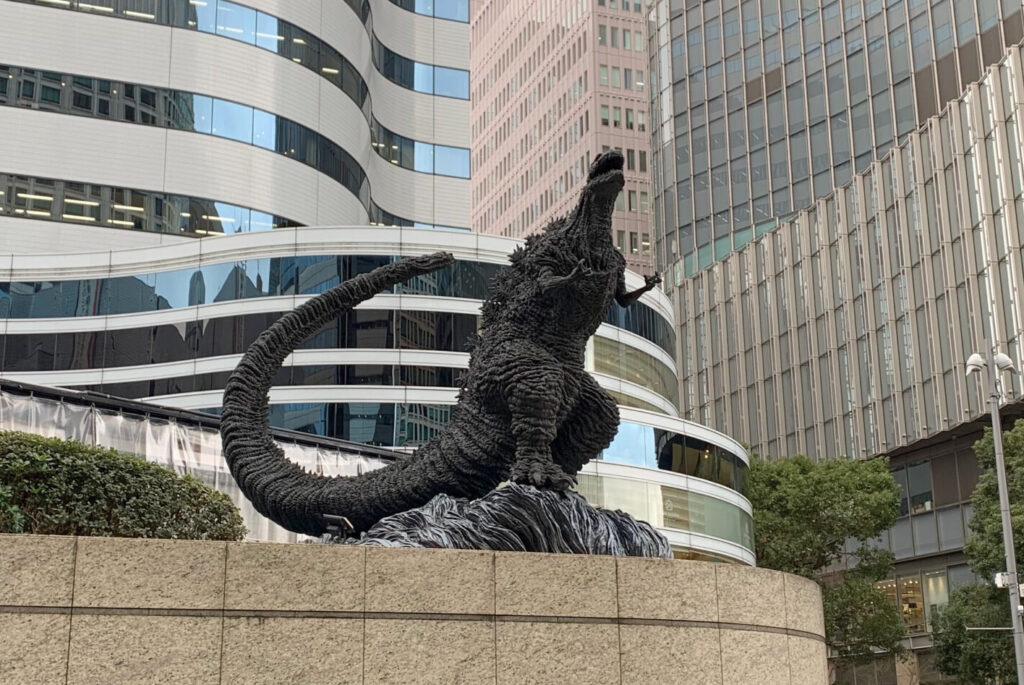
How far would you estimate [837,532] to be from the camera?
4131 cm

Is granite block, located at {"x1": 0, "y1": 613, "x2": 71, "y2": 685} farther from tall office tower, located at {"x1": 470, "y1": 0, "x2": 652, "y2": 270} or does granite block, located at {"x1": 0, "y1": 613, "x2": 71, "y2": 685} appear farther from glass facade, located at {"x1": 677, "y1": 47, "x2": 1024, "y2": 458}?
tall office tower, located at {"x1": 470, "y1": 0, "x2": 652, "y2": 270}

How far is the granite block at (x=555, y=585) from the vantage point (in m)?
8.14

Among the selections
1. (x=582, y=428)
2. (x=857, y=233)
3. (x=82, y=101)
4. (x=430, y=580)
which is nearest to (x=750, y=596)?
(x=582, y=428)

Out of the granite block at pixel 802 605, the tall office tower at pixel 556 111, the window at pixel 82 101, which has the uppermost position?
the tall office tower at pixel 556 111

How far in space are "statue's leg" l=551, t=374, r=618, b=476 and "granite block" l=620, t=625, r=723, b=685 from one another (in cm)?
175

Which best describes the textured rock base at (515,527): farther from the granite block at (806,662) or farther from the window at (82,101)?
the window at (82,101)

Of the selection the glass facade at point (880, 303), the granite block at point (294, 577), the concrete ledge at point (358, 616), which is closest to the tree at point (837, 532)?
the glass facade at point (880, 303)

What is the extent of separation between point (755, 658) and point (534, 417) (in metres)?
2.41

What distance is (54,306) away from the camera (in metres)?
38.5

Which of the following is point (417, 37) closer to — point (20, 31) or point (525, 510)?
point (20, 31)

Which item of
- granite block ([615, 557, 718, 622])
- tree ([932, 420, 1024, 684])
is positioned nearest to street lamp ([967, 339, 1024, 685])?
tree ([932, 420, 1024, 684])

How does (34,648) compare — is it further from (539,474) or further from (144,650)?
(539,474)

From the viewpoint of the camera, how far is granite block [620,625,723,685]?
838 cm

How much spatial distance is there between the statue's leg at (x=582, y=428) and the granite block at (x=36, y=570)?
13.2 feet
